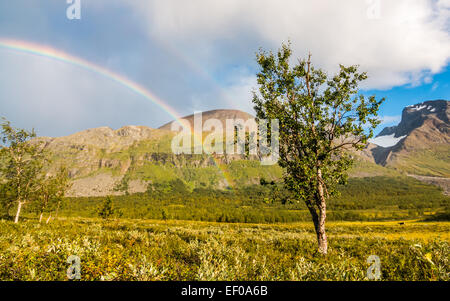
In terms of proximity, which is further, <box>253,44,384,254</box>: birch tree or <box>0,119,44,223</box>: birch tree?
<box>0,119,44,223</box>: birch tree

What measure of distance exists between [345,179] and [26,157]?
50.1 meters

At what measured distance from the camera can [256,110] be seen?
1927 centimetres

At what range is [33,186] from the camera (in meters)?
38.5

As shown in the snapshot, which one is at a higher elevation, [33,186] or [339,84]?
[339,84]

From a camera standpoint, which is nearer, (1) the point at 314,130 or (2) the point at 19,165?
(1) the point at 314,130

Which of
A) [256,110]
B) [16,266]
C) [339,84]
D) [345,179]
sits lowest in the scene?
[16,266]

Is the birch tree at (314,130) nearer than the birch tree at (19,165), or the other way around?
the birch tree at (314,130)
